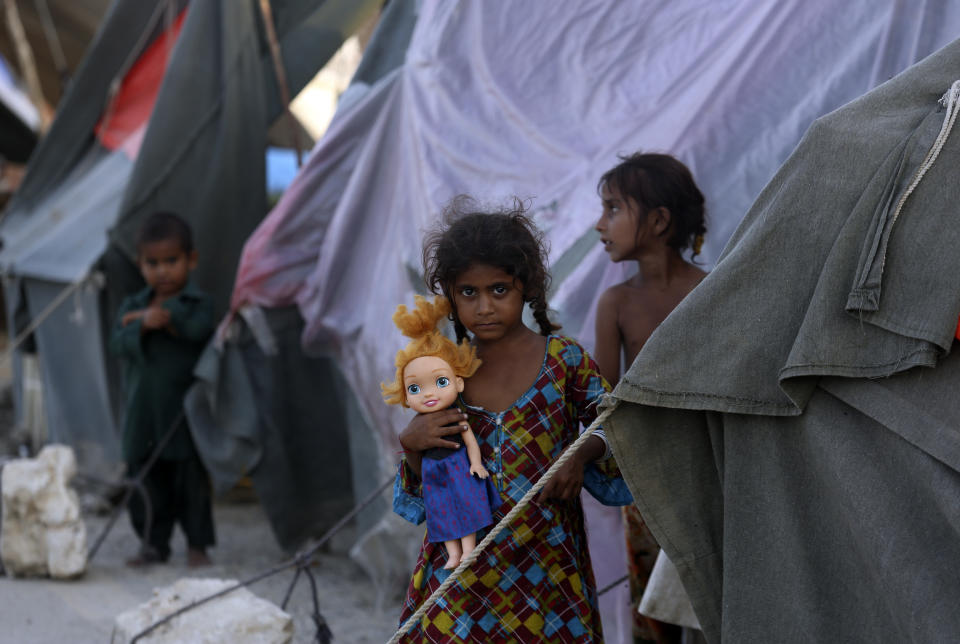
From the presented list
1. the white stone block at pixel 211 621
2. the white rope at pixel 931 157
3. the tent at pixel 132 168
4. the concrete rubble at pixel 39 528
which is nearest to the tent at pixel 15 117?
the tent at pixel 132 168

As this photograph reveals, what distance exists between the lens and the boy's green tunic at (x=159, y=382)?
4.15 metres

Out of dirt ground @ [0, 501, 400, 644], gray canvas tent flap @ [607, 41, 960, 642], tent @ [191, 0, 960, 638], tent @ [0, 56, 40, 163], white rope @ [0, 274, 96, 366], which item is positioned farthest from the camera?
tent @ [0, 56, 40, 163]

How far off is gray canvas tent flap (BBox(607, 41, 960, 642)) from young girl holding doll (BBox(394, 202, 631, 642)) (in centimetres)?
23

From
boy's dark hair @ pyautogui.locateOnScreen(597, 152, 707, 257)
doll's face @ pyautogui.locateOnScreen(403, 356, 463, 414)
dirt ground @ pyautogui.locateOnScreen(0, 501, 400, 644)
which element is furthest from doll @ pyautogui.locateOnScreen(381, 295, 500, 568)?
dirt ground @ pyautogui.locateOnScreen(0, 501, 400, 644)

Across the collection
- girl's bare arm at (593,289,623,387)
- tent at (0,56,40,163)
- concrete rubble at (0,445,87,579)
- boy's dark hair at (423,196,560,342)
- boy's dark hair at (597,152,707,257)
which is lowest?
concrete rubble at (0,445,87,579)

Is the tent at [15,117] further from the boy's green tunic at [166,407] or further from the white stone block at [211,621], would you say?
the white stone block at [211,621]

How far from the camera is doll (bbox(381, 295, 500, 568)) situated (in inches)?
75.7

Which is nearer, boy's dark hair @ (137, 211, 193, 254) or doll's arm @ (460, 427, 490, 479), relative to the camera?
doll's arm @ (460, 427, 490, 479)

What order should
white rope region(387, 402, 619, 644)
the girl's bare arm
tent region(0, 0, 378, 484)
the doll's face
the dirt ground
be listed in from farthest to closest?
1. tent region(0, 0, 378, 484)
2. the dirt ground
3. the girl's bare arm
4. the doll's face
5. white rope region(387, 402, 619, 644)

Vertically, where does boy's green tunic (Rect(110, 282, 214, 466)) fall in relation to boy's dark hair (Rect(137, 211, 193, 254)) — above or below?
below

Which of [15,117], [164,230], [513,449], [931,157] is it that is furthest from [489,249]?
[15,117]

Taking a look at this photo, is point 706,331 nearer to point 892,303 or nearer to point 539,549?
point 892,303

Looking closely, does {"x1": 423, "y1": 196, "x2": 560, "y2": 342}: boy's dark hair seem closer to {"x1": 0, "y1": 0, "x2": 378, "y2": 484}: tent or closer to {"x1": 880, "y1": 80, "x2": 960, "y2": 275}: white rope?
{"x1": 880, "y1": 80, "x2": 960, "y2": 275}: white rope

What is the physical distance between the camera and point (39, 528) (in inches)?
157
